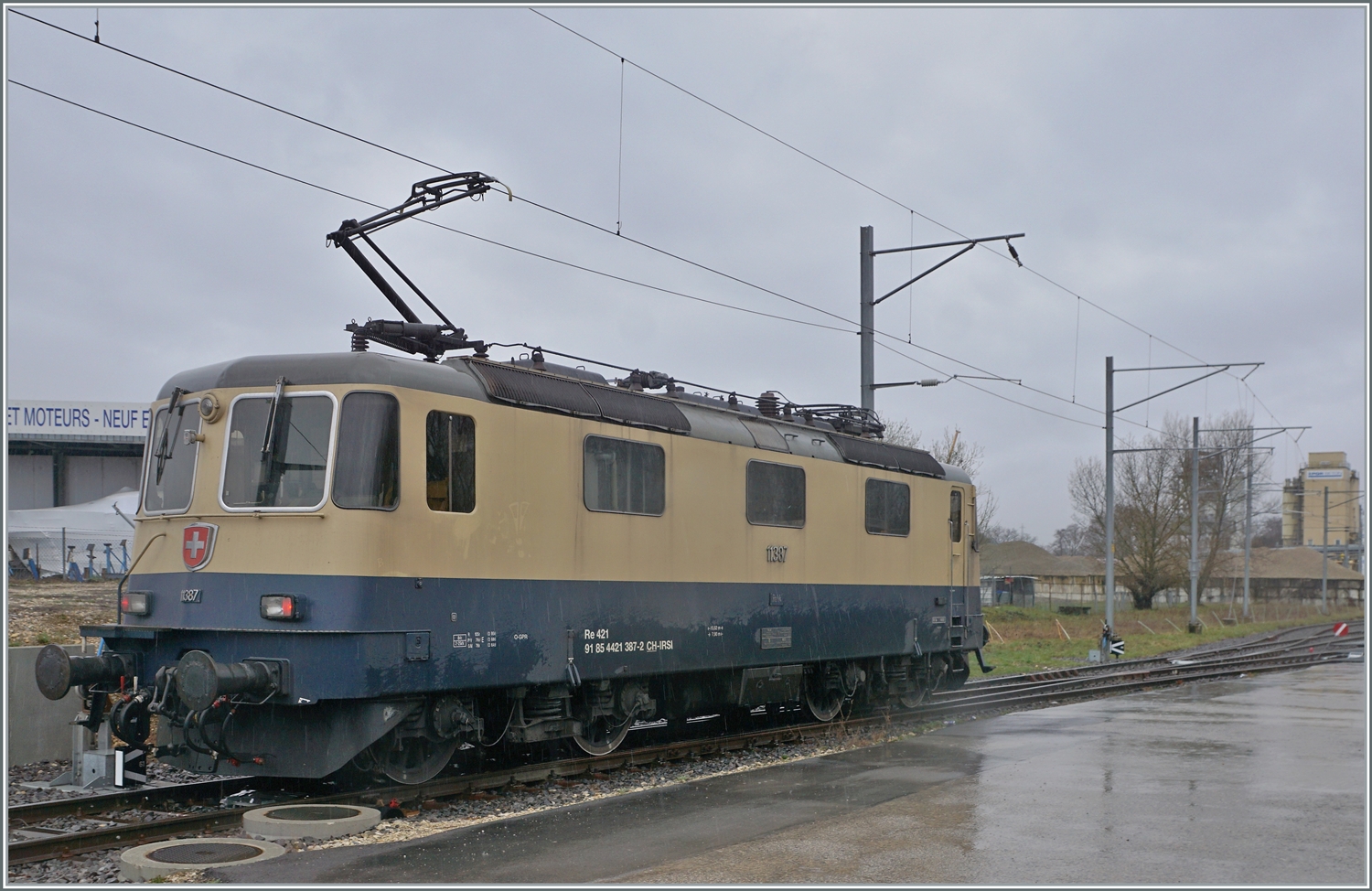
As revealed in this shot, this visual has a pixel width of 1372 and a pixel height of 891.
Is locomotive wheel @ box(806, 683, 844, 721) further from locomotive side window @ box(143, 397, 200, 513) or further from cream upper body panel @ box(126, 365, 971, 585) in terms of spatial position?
locomotive side window @ box(143, 397, 200, 513)

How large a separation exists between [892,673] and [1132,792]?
6.54 meters

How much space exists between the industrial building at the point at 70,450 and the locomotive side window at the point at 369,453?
3079cm

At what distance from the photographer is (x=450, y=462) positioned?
32.9 ft

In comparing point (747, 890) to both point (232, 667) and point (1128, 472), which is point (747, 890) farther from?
point (1128, 472)

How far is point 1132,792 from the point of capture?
1059cm

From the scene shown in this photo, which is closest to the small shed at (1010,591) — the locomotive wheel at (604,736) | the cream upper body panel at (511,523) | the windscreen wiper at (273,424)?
the cream upper body panel at (511,523)

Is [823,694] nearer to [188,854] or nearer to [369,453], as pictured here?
[369,453]

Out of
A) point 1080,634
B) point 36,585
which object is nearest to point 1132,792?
point 36,585

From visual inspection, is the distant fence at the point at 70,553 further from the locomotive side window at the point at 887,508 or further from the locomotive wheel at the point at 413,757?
the locomotive wheel at the point at 413,757

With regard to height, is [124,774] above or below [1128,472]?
below

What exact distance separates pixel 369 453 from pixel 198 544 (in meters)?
1.64

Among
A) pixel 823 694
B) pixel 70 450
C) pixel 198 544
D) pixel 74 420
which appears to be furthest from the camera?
pixel 70 450

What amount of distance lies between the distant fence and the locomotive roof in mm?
20693

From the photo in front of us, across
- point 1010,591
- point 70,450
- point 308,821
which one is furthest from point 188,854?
point 1010,591
